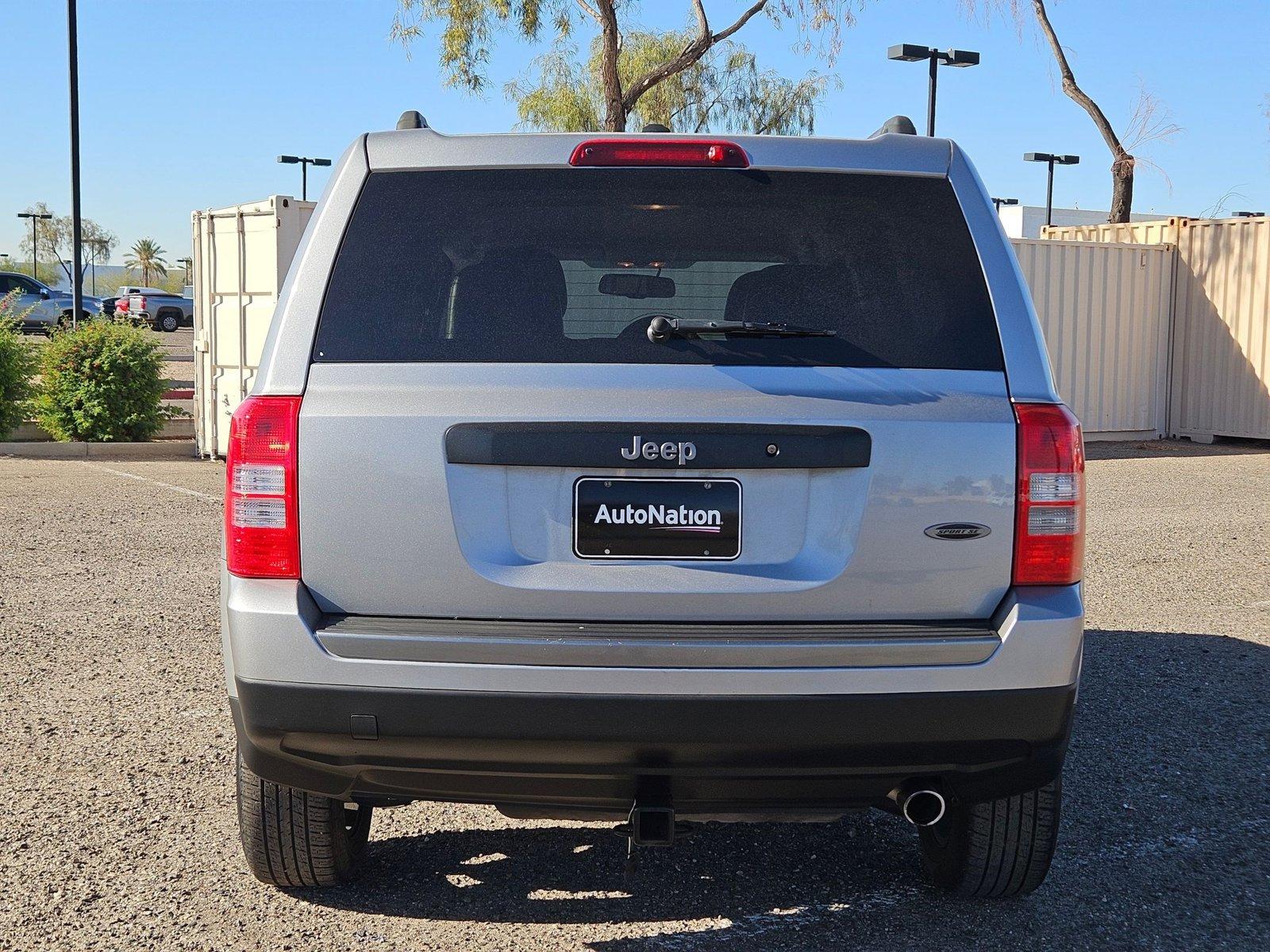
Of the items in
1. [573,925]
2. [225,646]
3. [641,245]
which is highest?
[641,245]

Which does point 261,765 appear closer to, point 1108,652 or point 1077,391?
point 1108,652

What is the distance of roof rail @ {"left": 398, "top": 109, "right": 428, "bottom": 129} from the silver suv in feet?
1.59

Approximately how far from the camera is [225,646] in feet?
9.78

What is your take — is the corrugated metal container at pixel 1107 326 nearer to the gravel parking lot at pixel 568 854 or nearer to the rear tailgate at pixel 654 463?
the gravel parking lot at pixel 568 854

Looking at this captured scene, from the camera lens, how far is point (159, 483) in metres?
12.8

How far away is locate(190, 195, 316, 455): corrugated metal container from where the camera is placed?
13938 millimetres

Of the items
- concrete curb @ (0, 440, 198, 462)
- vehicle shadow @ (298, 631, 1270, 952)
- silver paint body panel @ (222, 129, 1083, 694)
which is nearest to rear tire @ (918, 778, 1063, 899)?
vehicle shadow @ (298, 631, 1270, 952)

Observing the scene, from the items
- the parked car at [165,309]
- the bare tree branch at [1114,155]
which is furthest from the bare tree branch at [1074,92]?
the parked car at [165,309]

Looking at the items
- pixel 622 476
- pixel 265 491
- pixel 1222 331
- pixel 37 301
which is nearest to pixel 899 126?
pixel 622 476

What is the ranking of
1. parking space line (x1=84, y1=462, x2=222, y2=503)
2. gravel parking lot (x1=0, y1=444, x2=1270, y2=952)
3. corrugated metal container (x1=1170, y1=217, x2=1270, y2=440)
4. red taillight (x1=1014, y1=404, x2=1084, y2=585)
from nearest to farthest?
red taillight (x1=1014, y1=404, x2=1084, y2=585), gravel parking lot (x1=0, y1=444, x2=1270, y2=952), parking space line (x1=84, y1=462, x2=222, y2=503), corrugated metal container (x1=1170, y1=217, x2=1270, y2=440)

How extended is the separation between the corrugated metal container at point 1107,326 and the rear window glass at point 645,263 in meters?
15.8

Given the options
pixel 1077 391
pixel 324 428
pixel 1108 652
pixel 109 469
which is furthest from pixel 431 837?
pixel 1077 391

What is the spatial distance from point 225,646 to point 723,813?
1.17 metres

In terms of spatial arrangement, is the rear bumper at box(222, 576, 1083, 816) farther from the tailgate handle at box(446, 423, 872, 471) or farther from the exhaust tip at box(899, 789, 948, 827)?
the tailgate handle at box(446, 423, 872, 471)
